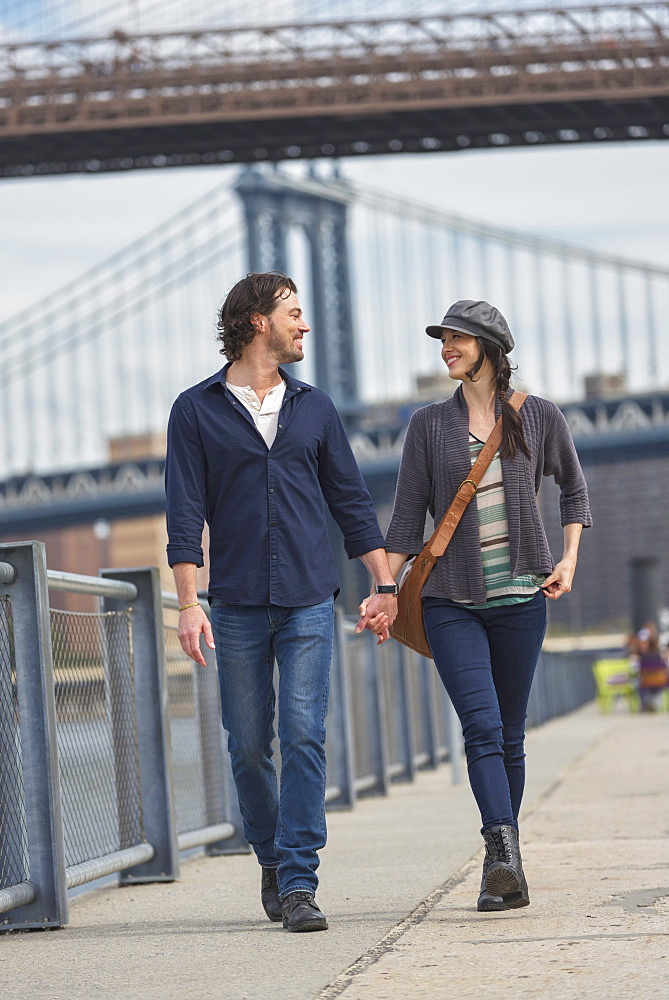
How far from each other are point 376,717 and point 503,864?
16.4 feet

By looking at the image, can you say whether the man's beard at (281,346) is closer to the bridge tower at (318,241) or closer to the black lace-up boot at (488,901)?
the black lace-up boot at (488,901)

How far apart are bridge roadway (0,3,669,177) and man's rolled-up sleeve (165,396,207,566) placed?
28.8 m

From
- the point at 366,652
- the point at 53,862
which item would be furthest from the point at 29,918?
the point at 366,652

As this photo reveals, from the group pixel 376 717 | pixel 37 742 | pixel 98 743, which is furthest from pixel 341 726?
pixel 37 742

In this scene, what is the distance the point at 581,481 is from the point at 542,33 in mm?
30792

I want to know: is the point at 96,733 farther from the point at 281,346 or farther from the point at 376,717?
the point at 376,717

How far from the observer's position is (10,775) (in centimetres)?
408

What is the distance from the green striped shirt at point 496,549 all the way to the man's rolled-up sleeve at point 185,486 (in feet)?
2.03

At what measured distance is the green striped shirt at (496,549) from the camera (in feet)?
13.2

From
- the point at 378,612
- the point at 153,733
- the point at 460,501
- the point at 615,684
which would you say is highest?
the point at 460,501

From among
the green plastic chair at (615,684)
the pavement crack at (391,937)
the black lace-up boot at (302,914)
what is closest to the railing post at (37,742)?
the black lace-up boot at (302,914)

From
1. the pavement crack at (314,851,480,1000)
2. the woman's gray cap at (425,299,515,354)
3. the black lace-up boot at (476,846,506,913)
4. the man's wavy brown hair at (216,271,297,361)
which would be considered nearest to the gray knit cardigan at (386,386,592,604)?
the woman's gray cap at (425,299,515,354)

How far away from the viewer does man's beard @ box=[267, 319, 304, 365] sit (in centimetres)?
397

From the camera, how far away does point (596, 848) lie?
5336 millimetres
